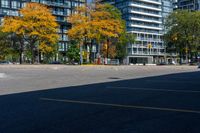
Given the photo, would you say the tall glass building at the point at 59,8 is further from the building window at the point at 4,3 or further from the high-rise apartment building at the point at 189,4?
the high-rise apartment building at the point at 189,4

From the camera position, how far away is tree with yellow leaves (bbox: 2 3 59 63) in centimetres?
6231

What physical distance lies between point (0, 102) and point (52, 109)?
210 centimetres

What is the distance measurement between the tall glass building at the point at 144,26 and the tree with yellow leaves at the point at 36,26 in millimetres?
66652

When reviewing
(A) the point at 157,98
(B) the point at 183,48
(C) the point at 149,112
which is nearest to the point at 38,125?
(C) the point at 149,112

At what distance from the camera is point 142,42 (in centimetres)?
13600

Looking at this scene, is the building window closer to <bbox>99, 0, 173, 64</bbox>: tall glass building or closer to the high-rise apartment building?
<bbox>99, 0, 173, 64</bbox>: tall glass building

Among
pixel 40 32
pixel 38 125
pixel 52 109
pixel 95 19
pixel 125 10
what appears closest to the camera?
pixel 38 125

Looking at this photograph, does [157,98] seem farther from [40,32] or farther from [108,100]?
[40,32]

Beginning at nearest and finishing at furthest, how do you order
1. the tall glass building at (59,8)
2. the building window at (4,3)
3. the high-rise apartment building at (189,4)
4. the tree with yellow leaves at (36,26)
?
the tree with yellow leaves at (36,26) → the building window at (4,3) → the tall glass building at (59,8) → the high-rise apartment building at (189,4)

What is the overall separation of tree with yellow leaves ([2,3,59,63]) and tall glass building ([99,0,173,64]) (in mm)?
66652

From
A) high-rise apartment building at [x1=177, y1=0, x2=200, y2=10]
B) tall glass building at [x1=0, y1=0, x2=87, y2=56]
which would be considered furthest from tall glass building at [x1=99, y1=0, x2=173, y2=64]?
tall glass building at [x1=0, y1=0, x2=87, y2=56]

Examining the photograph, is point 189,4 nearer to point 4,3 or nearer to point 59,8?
point 59,8

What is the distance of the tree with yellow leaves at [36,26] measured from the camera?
2453 inches

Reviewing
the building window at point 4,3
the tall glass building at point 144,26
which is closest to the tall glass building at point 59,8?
the building window at point 4,3
